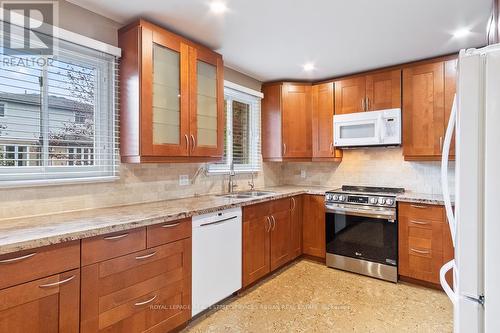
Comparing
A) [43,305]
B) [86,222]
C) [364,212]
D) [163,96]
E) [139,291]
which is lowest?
[139,291]

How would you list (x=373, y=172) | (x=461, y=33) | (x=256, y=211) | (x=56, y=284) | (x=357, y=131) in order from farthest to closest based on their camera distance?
(x=373, y=172)
(x=357, y=131)
(x=256, y=211)
(x=461, y=33)
(x=56, y=284)

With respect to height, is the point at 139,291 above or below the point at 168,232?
below

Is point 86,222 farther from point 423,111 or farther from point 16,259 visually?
point 423,111

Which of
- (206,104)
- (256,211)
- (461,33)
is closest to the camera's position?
(461,33)

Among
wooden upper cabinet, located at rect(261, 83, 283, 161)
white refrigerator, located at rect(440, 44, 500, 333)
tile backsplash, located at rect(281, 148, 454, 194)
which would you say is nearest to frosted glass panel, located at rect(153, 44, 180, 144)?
wooden upper cabinet, located at rect(261, 83, 283, 161)

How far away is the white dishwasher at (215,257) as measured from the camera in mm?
2170

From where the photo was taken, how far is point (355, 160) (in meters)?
3.80

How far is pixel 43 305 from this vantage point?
137 cm

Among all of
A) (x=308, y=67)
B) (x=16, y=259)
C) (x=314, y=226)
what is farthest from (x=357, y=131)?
(x=16, y=259)

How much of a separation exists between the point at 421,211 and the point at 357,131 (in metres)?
1.15

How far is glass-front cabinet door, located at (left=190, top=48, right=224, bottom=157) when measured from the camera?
98.6 inches

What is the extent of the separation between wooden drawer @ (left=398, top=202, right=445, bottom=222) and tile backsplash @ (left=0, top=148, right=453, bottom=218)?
1.92ft

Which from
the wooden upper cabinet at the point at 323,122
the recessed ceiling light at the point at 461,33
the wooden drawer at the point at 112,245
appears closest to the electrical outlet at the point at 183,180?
the wooden drawer at the point at 112,245

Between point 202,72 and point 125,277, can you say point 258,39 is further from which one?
point 125,277
